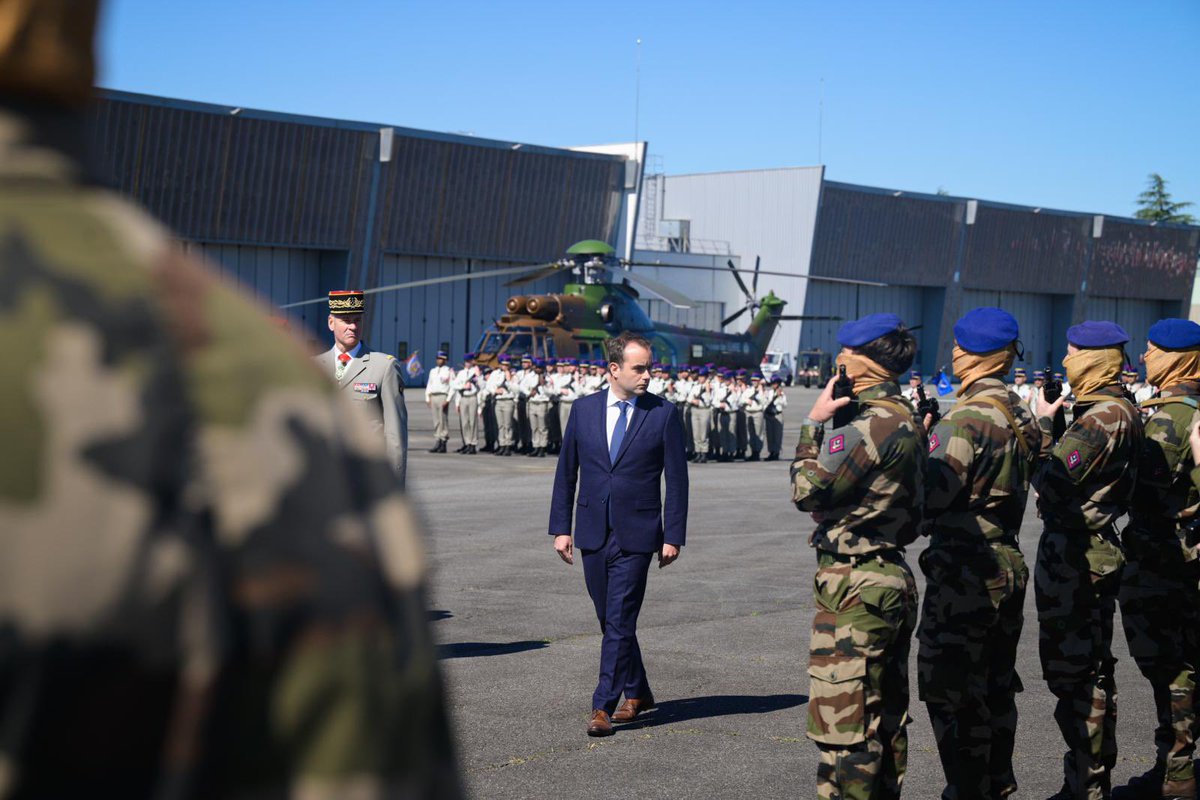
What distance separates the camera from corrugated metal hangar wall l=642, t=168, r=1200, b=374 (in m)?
62.9

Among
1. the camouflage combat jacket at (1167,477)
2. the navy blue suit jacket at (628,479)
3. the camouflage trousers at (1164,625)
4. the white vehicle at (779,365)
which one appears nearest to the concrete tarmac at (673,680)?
the camouflage trousers at (1164,625)

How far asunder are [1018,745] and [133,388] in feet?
20.2

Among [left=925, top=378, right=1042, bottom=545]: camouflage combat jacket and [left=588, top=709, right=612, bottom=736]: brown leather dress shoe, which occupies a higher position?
[left=925, top=378, right=1042, bottom=545]: camouflage combat jacket

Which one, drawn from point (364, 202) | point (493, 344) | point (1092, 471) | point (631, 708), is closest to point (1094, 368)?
point (1092, 471)

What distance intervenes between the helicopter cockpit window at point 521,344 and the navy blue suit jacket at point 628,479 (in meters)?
21.2

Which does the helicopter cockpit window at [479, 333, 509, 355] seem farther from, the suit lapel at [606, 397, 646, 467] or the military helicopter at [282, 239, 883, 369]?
the suit lapel at [606, 397, 646, 467]

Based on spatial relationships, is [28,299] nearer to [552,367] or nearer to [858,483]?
[858,483]

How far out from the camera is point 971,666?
510cm

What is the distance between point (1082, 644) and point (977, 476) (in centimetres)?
105

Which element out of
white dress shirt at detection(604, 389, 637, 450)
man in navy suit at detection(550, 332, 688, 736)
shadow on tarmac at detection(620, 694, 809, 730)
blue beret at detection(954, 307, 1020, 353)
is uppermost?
blue beret at detection(954, 307, 1020, 353)

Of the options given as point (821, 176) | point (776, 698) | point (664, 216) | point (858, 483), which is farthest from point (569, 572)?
point (664, 216)

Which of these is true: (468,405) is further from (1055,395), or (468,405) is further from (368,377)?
(1055,395)

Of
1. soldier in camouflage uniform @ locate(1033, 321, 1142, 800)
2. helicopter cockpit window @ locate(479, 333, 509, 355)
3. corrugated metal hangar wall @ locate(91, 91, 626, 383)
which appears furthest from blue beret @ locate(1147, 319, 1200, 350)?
corrugated metal hangar wall @ locate(91, 91, 626, 383)

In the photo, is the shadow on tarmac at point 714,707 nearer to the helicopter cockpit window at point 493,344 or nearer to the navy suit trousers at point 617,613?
the navy suit trousers at point 617,613
